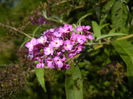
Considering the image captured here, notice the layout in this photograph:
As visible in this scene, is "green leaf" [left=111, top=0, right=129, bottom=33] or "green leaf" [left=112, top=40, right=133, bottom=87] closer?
"green leaf" [left=112, top=40, right=133, bottom=87]

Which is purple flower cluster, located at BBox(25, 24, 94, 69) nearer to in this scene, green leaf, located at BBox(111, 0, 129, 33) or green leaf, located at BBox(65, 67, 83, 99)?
green leaf, located at BBox(65, 67, 83, 99)

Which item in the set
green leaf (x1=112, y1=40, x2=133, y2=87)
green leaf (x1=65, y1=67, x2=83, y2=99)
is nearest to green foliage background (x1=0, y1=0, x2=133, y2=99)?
green leaf (x1=112, y1=40, x2=133, y2=87)

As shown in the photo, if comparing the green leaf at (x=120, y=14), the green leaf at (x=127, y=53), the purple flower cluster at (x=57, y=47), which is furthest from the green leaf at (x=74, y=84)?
the green leaf at (x=120, y=14)

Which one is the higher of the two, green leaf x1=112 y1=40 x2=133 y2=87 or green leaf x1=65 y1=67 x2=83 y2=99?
green leaf x1=112 y1=40 x2=133 y2=87

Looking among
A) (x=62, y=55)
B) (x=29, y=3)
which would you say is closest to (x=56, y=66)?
(x=62, y=55)

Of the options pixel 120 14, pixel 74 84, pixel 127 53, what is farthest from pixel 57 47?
pixel 120 14

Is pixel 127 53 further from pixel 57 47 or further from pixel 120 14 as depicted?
pixel 57 47
